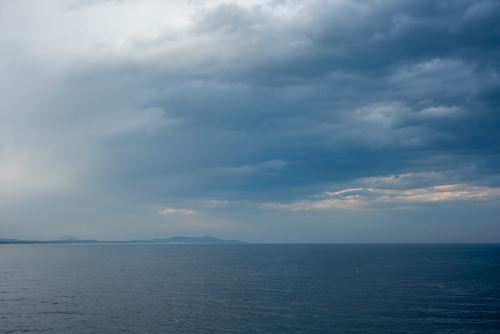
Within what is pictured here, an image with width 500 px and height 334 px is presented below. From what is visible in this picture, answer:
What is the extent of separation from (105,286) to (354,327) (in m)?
55.0

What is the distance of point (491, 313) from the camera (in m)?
57.1

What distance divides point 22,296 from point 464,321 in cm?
6863

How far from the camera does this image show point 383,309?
195ft

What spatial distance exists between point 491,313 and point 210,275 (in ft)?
215

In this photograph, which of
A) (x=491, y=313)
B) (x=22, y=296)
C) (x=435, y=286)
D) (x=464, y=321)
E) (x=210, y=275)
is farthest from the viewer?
(x=210, y=275)

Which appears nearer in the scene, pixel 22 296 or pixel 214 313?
pixel 214 313

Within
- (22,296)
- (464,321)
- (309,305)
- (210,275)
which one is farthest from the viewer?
(210,275)

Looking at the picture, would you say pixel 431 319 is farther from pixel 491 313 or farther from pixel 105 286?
pixel 105 286

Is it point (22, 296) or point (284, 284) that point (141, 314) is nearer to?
point (22, 296)

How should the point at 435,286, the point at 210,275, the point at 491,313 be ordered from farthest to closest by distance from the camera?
the point at 210,275, the point at 435,286, the point at 491,313

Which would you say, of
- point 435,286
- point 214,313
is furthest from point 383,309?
point 435,286

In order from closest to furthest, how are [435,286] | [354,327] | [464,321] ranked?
[354,327]
[464,321]
[435,286]

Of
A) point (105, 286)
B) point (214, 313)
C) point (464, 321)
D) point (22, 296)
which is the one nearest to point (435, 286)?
point (464, 321)

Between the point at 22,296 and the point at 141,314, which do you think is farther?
the point at 22,296
